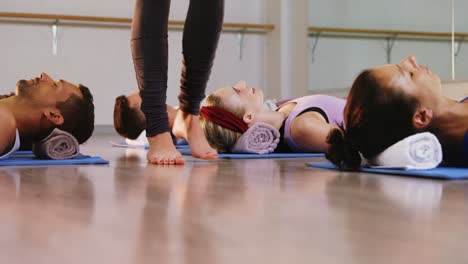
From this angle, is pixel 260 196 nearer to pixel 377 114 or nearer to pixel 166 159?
pixel 377 114

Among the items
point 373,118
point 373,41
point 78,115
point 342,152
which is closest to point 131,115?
point 78,115

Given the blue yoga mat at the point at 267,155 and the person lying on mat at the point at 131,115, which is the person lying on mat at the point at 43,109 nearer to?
the blue yoga mat at the point at 267,155

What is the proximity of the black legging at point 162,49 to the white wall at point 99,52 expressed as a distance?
3601mm

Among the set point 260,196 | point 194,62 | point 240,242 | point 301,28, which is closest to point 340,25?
point 301,28

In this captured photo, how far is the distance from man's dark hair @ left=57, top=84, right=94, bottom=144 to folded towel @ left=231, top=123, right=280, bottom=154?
572mm

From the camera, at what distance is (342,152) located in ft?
5.99

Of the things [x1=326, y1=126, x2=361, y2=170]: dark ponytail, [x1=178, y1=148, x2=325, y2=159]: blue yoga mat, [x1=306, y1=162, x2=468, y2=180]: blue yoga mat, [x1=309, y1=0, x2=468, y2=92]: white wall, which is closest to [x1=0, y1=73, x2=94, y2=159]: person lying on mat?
[x1=178, y1=148, x2=325, y2=159]: blue yoga mat

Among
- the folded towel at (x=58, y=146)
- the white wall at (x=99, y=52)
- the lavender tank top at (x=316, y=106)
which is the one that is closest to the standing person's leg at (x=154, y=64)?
the folded towel at (x=58, y=146)

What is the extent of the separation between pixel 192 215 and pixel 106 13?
486cm

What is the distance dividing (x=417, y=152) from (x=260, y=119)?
1011mm

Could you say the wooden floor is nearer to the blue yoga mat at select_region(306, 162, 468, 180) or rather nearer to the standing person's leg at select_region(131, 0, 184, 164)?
the blue yoga mat at select_region(306, 162, 468, 180)

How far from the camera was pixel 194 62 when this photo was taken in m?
2.06

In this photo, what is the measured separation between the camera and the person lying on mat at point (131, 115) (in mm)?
2959

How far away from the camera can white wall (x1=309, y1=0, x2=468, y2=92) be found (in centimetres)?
423
